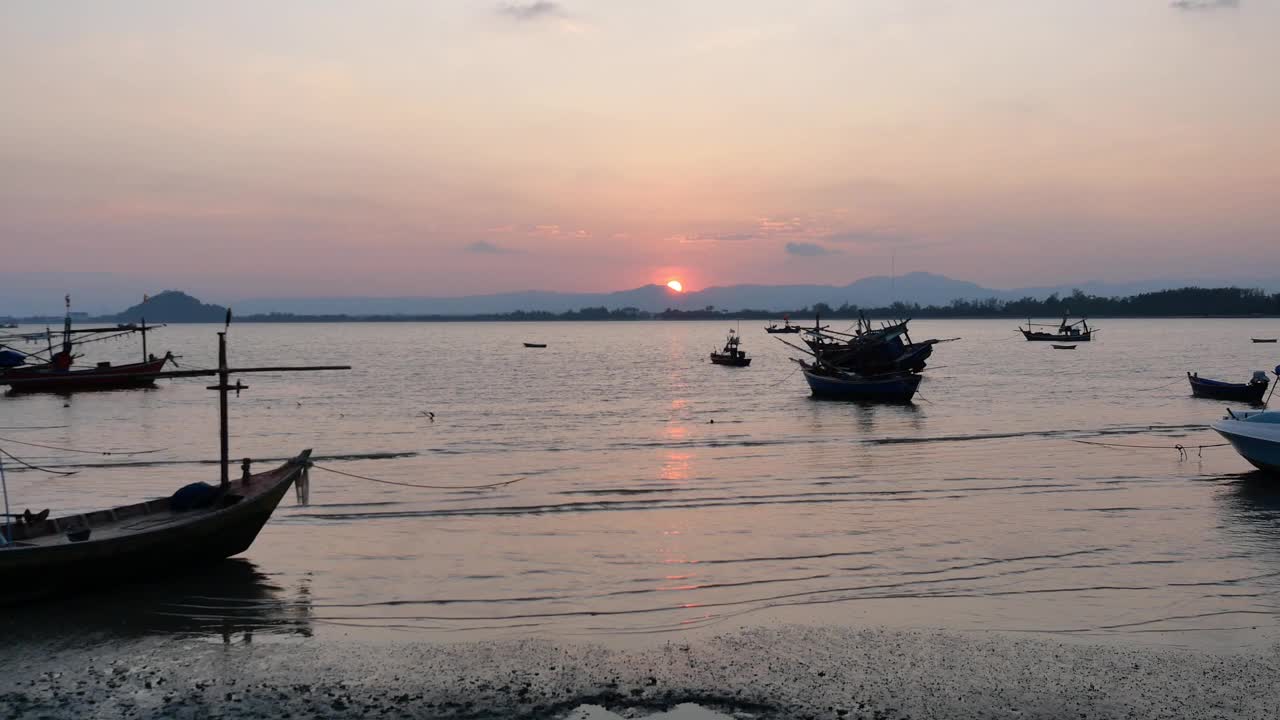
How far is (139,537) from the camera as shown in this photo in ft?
→ 47.4

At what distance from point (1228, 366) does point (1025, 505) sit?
8307cm

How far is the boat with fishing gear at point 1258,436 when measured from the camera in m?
23.9

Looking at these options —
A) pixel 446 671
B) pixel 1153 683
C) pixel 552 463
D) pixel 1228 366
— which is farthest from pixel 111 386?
pixel 1228 366

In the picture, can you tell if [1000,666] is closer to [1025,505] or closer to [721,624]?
[721,624]

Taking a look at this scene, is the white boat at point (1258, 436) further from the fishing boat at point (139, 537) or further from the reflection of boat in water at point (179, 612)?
the reflection of boat in water at point (179, 612)

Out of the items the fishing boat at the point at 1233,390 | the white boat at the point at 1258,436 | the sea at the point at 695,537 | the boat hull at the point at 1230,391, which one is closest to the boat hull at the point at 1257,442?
the white boat at the point at 1258,436

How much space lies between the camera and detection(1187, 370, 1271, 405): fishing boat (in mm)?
45959

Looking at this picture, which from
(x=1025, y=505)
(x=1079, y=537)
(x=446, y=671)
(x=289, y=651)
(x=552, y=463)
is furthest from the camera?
(x=552, y=463)

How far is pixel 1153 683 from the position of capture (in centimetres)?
1033

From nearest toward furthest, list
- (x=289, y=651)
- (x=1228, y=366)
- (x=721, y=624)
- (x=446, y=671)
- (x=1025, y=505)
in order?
(x=446, y=671)
(x=289, y=651)
(x=721, y=624)
(x=1025, y=505)
(x=1228, y=366)

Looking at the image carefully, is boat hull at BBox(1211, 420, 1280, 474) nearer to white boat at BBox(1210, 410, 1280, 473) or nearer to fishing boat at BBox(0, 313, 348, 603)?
white boat at BBox(1210, 410, 1280, 473)

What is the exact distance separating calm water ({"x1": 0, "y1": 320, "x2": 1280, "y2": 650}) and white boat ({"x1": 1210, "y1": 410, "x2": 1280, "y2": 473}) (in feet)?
2.43

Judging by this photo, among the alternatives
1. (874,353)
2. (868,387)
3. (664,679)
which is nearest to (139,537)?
(664,679)

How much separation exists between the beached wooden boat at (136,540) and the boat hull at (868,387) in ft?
132
